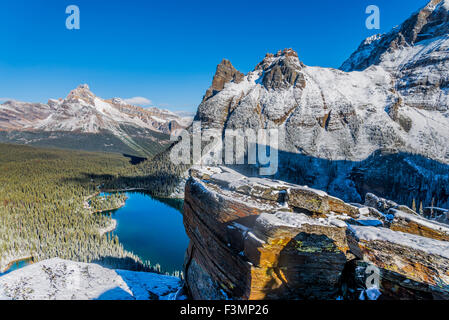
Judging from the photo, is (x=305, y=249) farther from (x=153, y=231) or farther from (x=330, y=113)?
(x=330, y=113)

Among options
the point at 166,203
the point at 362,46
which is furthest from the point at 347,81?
the point at 166,203

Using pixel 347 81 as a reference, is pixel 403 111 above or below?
below

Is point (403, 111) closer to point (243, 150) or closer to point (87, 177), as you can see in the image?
point (243, 150)

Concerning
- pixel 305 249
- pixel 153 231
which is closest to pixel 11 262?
pixel 153 231

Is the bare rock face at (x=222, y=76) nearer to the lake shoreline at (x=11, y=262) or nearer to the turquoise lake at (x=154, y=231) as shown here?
the turquoise lake at (x=154, y=231)

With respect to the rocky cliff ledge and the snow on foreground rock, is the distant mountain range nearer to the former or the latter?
the snow on foreground rock

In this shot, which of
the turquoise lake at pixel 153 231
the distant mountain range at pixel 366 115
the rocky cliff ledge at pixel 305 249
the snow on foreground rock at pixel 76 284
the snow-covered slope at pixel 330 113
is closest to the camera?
the rocky cliff ledge at pixel 305 249

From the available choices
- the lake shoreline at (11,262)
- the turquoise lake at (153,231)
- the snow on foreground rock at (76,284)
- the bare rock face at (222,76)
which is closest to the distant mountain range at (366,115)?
the bare rock face at (222,76)

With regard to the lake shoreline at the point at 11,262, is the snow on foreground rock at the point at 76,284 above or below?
above
